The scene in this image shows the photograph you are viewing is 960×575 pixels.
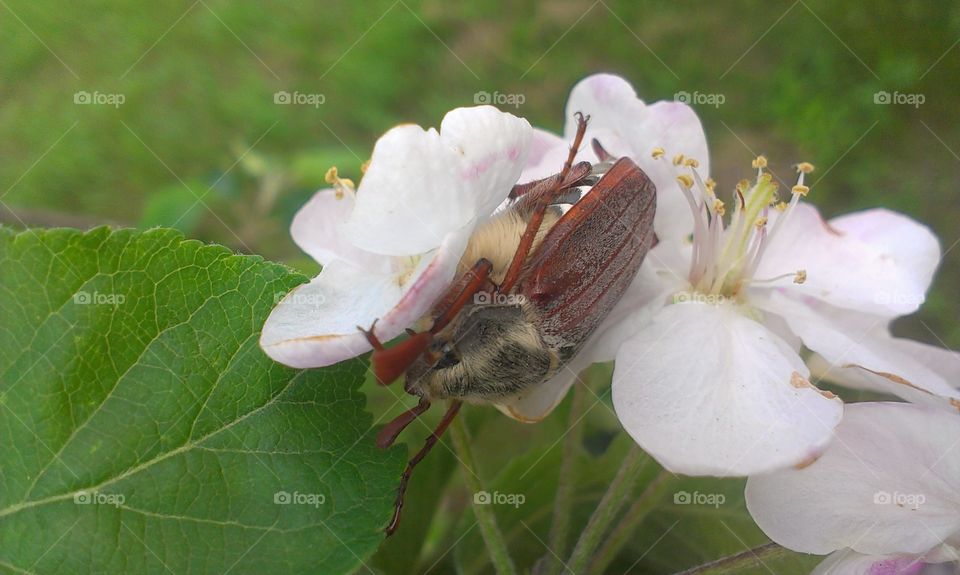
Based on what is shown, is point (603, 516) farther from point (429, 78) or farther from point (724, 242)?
point (429, 78)

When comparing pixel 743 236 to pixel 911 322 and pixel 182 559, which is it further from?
pixel 911 322

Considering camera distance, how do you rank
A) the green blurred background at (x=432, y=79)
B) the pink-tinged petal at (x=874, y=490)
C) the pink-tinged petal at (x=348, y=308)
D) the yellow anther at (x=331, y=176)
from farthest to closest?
the green blurred background at (x=432, y=79) < the yellow anther at (x=331, y=176) < the pink-tinged petal at (x=874, y=490) < the pink-tinged petal at (x=348, y=308)

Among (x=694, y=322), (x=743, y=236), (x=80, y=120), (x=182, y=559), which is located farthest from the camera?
(x=80, y=120)

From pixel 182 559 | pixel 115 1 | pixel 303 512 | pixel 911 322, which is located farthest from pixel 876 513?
pixel 115 1

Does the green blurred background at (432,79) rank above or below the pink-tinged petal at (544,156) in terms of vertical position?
below

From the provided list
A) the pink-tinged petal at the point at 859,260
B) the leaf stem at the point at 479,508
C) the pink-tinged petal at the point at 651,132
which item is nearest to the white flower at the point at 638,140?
the pink-tinged petal at the point at 651,132

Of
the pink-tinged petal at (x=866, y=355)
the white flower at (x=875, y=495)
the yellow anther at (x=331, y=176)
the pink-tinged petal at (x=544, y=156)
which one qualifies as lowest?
the white flower at (x=875, y=495)

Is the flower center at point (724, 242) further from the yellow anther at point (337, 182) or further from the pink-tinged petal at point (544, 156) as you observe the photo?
the yellow anther at point (337, 182)
